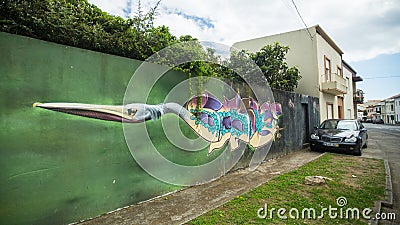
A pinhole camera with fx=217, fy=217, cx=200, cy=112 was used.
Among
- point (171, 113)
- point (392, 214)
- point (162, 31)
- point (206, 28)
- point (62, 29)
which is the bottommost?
point (392, 214)

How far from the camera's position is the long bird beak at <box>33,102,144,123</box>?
2.72 metres

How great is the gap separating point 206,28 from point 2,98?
489 centimetres

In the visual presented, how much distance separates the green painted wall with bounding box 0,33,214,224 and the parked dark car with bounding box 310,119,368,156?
7.50m

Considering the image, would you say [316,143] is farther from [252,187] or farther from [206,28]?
[206,28]

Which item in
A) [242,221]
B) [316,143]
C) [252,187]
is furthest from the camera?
[316,143]

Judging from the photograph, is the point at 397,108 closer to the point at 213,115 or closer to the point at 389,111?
the point at 389,111

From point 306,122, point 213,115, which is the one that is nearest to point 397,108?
point 306,122

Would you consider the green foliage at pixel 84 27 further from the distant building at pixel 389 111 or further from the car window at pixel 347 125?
the distant building at pixel 389 111

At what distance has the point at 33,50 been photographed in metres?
2.55

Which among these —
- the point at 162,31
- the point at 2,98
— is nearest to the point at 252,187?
the point at 162,31

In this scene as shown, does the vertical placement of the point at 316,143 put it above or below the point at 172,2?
below

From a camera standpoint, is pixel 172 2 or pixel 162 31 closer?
pixel 162 31

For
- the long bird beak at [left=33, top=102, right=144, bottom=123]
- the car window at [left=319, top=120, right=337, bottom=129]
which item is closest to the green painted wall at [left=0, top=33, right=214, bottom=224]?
the long bird beak at [left=33, top=102, right=144, bottom=123]

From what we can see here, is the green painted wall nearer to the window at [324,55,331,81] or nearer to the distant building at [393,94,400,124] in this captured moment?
the window at [324,55,331,81]
